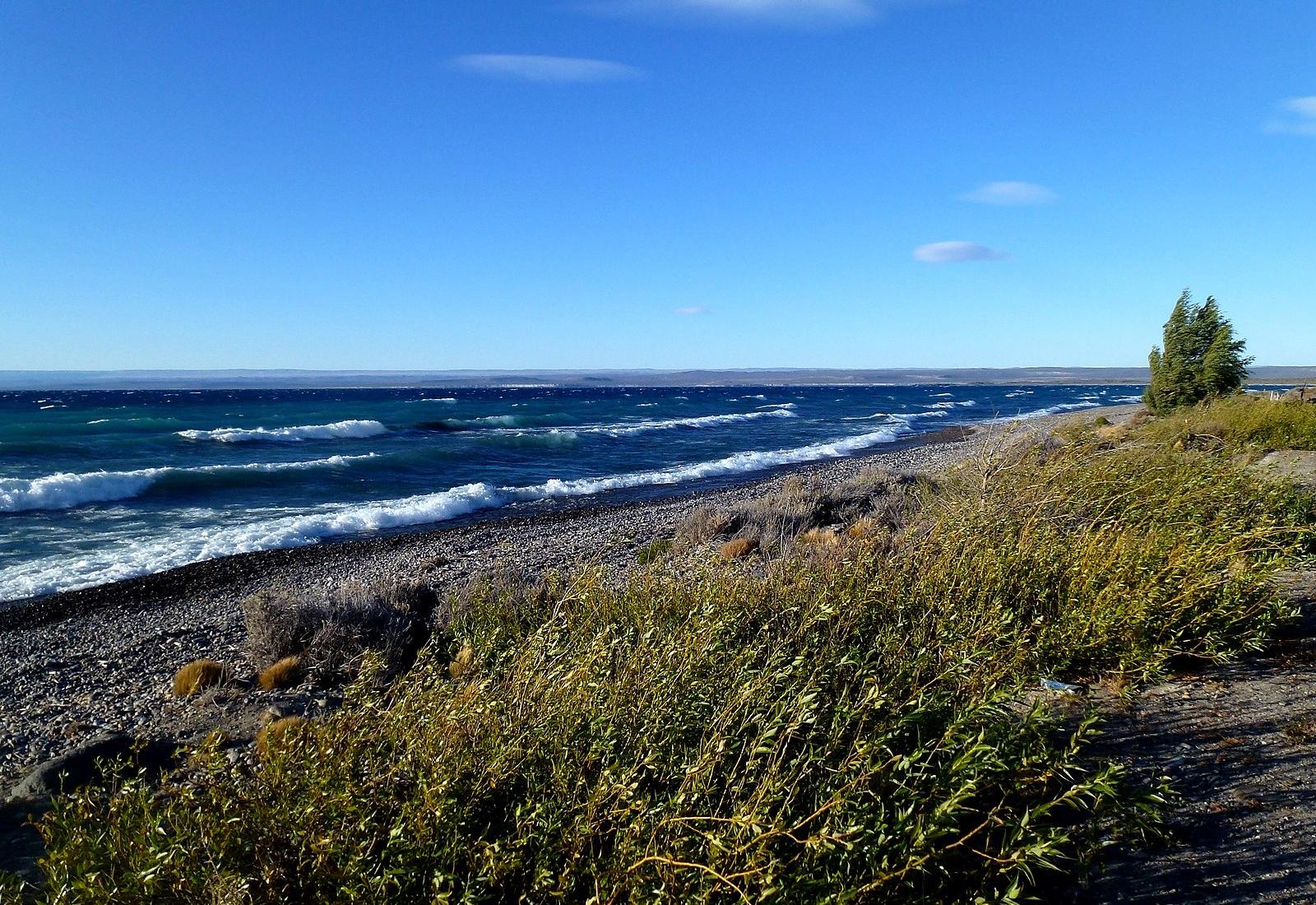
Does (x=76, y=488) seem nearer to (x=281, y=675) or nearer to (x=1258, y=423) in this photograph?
(x=281, y=675)

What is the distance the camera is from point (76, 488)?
21703 mm

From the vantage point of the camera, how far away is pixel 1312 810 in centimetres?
312

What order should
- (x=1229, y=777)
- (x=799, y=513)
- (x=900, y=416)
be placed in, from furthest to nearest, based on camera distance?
(x=900, y=416) → (x=799, y=513) → (x=1229, y=777)

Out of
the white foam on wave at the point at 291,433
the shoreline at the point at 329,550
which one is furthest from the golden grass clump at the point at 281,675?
the white foam on wave at the point at 291,433

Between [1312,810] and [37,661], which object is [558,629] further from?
[37,661]

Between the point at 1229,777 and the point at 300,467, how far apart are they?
28.3 m

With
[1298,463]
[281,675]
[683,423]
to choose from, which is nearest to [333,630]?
[281,675]

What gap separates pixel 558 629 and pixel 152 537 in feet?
56.1

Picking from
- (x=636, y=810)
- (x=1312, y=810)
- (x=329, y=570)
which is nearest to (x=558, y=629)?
(x=636, y=810)

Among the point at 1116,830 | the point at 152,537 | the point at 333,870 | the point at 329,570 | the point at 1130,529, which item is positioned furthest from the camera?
the point at 152,537

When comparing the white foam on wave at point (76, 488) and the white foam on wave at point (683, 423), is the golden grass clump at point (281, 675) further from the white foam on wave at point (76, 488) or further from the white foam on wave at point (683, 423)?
the white foam on wave at point (683, 423)

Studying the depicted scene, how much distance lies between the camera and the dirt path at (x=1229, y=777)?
109 inches

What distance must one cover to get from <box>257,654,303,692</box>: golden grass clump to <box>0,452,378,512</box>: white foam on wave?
57.6 ft

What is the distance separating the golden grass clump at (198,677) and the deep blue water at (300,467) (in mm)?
7817
